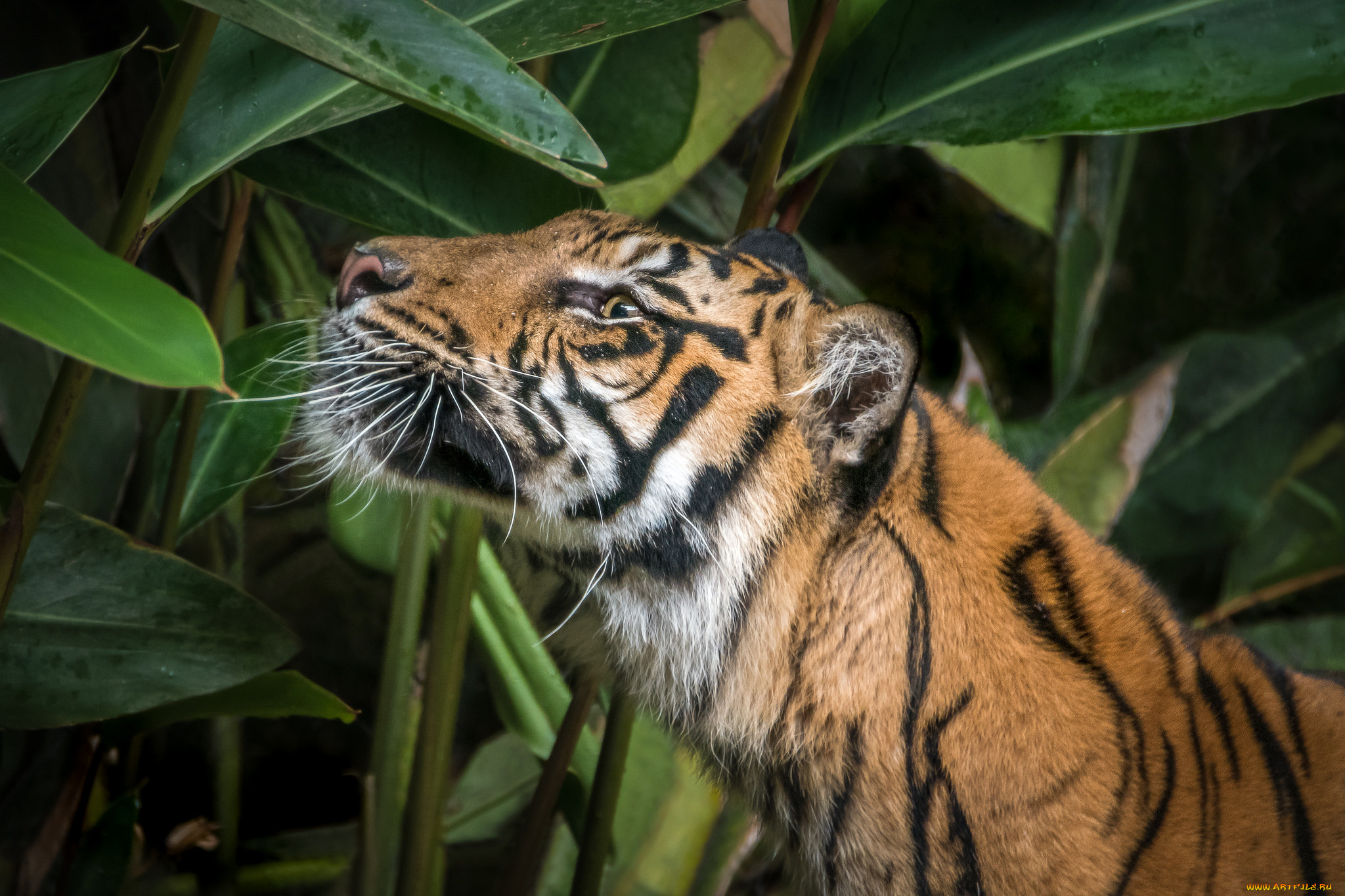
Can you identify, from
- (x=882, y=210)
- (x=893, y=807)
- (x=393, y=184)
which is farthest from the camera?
(x=882, y=210)

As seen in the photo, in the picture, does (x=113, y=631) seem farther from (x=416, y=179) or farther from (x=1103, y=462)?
(x=1103, y=462)

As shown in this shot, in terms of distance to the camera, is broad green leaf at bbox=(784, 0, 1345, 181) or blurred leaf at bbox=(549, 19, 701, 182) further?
blurred leaf at bbox=(549, 19, 701, 182)

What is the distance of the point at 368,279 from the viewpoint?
3.11 ft

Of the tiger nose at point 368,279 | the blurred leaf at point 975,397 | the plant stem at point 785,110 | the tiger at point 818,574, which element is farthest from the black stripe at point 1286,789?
the tiger nose at point 368,279

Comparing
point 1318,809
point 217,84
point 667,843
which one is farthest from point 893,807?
point 217,84

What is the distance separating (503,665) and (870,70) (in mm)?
982

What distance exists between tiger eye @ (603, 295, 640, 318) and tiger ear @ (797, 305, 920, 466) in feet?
0.62

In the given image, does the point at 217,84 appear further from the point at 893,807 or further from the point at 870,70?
the point at 893,807

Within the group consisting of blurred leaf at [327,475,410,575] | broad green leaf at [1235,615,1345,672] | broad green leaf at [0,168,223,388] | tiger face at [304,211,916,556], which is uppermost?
broad green leaf at [1235,615,1345,672]

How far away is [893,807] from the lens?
89 cm

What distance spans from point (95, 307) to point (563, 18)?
62 centimetres

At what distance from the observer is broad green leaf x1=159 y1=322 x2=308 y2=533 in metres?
1.24

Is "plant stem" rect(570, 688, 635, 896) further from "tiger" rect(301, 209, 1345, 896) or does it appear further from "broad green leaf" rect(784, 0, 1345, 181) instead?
"broad green leaf" rect(784, 0, 1345, 181)

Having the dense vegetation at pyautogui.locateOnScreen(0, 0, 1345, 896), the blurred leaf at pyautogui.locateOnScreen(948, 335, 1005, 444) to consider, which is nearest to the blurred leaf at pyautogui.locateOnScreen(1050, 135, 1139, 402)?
the dense vegetation at pyautogui.locateOnScreen(0, 0, 1345, 896)
